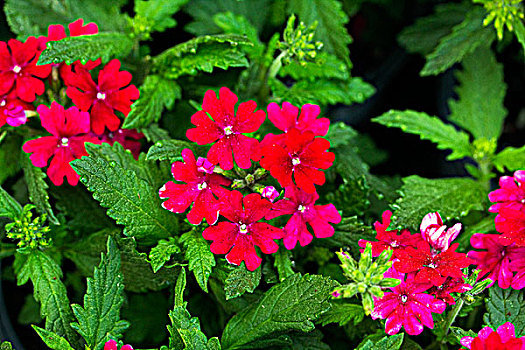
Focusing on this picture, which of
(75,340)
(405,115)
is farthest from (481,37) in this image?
(75,340)

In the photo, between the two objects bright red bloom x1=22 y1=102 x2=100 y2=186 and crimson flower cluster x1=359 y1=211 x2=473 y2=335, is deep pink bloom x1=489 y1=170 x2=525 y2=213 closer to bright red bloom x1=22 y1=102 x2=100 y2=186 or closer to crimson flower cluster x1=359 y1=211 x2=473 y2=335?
crimson flower cluster x1=359 y1=211 x2=473 y2=335

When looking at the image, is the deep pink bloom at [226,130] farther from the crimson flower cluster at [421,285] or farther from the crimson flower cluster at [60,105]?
the crimson flower cluster at [421,285]

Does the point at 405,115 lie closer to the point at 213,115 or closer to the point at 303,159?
the point at 303,159

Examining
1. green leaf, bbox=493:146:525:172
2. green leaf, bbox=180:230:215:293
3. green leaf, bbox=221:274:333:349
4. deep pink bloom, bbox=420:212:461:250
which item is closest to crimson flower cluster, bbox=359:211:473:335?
deep pink bloom, bbox=420:212:461:250

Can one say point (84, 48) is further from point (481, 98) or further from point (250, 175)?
point (481, 98)

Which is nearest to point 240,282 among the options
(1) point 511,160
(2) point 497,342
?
(2) point 497,342

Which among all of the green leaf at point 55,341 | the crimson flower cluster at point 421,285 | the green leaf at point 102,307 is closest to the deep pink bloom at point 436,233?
the crimson flower cluster at point 421,285

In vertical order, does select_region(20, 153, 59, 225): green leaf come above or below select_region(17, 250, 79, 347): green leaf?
above
